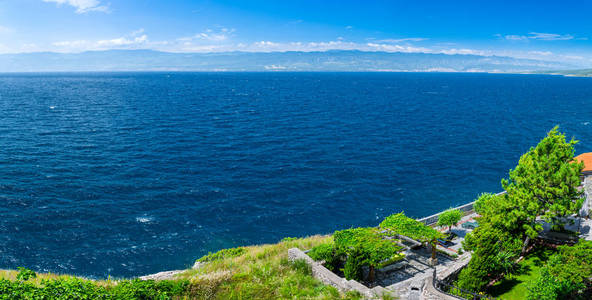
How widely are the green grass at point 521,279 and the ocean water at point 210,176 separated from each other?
76.0 ft

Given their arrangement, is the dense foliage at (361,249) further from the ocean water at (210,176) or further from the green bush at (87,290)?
the ocean water at (210,176)

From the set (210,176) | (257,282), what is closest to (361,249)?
(257,282)

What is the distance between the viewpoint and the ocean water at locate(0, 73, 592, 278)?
45094 mm

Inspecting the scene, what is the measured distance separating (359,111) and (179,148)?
87.3m

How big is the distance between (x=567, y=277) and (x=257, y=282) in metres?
21.4

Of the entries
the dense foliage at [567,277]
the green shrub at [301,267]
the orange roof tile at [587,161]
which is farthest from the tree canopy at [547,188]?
the orange roof tile at [587,161]

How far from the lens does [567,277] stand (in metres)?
23.4

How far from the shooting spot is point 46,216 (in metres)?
49.1

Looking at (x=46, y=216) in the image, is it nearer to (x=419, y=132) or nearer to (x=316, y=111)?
(x=419, y=132)

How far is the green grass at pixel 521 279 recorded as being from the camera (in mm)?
26375

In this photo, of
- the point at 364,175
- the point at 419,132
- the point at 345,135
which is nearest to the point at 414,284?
the point at 364,175

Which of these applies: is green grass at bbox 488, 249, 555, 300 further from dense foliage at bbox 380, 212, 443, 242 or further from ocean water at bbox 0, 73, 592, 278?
ocean water at bbox 0, 73, 592, 278

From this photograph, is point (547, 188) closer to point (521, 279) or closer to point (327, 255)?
point (521, 279)

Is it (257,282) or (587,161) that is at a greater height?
(587,161)
